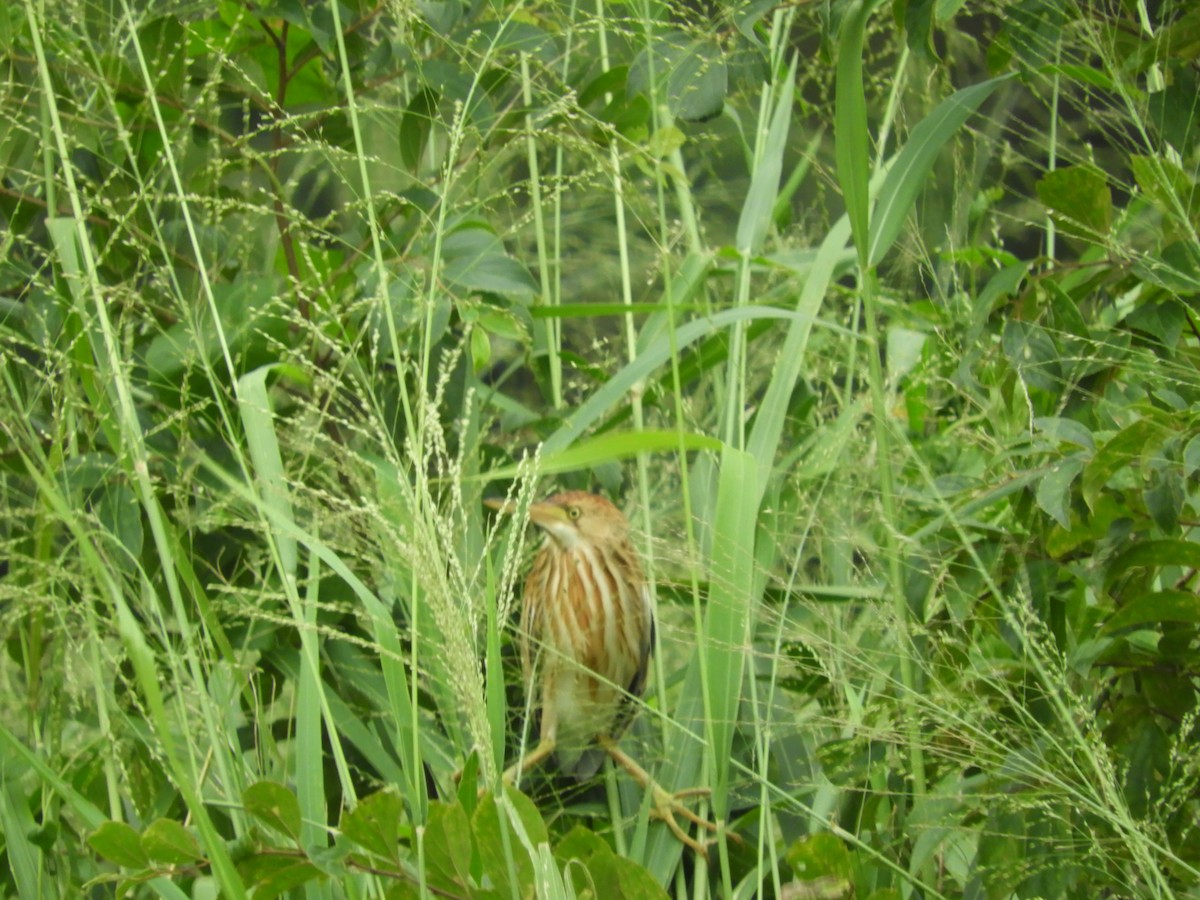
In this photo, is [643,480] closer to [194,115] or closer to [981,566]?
[981,566]

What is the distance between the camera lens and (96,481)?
1850mm

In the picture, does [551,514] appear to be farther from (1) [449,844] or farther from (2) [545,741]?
(1) [449,844]

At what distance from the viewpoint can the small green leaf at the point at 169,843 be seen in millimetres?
1425

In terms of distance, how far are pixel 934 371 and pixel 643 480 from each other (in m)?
0.43

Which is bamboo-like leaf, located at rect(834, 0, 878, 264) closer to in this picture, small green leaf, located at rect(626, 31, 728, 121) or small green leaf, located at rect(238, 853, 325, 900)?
small green leaf, located at rect(626, 31, 728, 121)

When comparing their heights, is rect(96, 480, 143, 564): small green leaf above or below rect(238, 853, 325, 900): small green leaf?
above

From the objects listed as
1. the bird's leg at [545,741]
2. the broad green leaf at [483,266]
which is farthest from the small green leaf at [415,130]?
the bird's leg at [545,741]

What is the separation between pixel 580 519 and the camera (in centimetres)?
221

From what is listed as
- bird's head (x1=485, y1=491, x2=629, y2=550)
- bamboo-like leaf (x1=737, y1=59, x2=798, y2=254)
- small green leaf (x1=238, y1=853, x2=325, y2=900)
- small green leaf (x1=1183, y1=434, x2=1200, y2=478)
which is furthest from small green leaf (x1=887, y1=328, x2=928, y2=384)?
small green leaf (x1=238, y1=853, x2=325, y2=900)

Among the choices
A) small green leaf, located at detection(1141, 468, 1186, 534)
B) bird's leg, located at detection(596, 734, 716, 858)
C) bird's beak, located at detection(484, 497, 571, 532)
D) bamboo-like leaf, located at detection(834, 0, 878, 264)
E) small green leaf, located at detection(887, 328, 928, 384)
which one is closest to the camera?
small green leaf, located at detection(1141, 468, 1186, 534)

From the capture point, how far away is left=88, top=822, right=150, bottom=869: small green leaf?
1428mm

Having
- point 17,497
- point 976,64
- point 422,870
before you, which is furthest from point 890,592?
point 976,64

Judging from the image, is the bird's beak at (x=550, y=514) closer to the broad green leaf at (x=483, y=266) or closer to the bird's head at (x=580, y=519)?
the bird's head at (x=580, y=519)

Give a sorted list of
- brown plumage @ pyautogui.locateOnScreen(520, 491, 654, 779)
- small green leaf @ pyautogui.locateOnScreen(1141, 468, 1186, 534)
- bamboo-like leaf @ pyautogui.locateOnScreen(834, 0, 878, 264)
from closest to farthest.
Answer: small green leaf @ pyautogui.locateOnScreen(1141, 468, 1186, 534), bamboo-like leaf @ pyautogui.locateOnScreen(834, 0, 878, 264), brown plumage @ pyautogui.locateOnScreen(520, 491, 654, 779)
